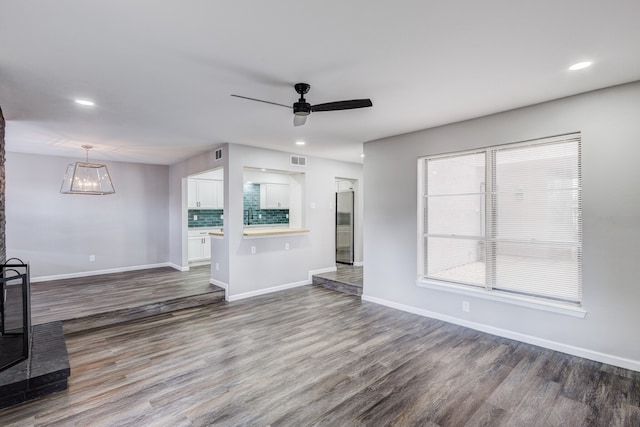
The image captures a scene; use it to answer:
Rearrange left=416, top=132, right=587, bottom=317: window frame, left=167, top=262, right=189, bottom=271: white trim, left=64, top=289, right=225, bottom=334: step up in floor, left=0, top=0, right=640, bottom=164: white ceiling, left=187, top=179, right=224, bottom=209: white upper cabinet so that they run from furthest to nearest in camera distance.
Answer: left=187, top=179, right=224, bottom=209: white upper cabinet, left=167, top=262, right=189, bottom=271: white trim, left=64, top=289, right=225, bottom=334: step up in floor, left=416, top=132, right=587, bottom=317: window frame, left=0, top=0, right=640, bottom=164: white ceiling

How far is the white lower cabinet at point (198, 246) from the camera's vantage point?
7367 mm

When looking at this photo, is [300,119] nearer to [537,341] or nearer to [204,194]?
[537,341]

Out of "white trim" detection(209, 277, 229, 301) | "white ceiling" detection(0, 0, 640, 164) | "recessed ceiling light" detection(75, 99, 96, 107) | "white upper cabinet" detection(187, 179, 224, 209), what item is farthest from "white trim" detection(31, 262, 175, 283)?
"recessed ceiling light" detection(75, 99, 96, 107)

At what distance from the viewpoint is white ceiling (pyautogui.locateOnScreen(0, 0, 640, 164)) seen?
175 cm

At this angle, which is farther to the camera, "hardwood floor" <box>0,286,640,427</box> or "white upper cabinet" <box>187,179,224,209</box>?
"white upper cabinet" <box>187,179,224,209</box>

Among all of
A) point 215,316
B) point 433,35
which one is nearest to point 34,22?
point 433,35

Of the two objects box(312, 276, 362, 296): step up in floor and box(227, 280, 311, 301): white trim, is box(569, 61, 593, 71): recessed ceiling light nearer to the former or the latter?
box(312, 276, 362, 296): step up in floor

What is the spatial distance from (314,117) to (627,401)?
3.72m

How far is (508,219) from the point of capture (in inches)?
140

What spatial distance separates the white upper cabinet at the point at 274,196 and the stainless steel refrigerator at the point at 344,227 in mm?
1428

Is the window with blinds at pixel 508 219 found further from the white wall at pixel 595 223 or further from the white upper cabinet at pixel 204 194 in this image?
the white upper cabinet at pixel 204 194

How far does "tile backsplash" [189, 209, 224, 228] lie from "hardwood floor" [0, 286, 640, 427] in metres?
3.91

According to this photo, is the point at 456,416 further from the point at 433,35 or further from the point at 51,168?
the point at 51,168

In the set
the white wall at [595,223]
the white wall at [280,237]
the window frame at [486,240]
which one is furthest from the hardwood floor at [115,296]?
the white wall at [595,223]
